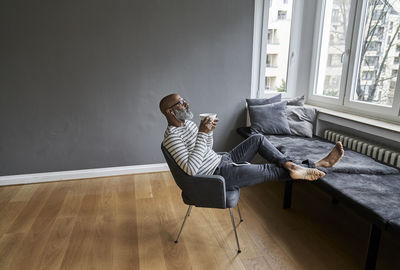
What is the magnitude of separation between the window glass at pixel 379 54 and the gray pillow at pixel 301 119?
505 millimetres

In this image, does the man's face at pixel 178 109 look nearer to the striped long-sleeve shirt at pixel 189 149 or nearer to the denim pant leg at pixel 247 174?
the striped long-sleeve shirt at pixel 189 149

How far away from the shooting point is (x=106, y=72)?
2943 millimetres

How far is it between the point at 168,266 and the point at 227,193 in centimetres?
61

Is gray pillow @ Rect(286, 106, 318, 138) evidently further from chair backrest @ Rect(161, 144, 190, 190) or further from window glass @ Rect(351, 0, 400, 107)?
chair backrest @ Rect(161, 144, 190, 190)

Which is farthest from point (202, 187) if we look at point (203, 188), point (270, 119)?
point (270, 119)

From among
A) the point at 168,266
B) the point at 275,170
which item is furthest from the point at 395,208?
the point at 168,266

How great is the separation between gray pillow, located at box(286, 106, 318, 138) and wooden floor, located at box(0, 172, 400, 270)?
590mm

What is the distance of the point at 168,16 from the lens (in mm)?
2965

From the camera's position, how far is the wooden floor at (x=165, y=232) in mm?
1815

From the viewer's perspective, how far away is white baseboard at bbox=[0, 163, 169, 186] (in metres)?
2.95

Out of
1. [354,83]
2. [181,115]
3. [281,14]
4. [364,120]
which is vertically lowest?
[364,120]

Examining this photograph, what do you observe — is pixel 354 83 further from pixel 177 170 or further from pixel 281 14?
pixel 177 170

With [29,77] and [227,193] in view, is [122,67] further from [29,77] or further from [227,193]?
[227,193]

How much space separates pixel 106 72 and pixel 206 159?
171 centimetres
